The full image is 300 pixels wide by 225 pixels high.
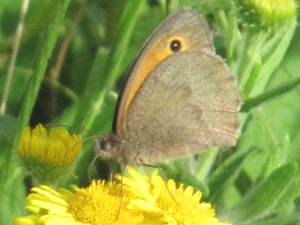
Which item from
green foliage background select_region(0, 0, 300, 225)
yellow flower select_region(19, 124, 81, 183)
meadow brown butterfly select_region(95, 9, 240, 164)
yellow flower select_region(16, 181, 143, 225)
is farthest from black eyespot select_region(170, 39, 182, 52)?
yellow flower select_region(16, 181, 143, 225)

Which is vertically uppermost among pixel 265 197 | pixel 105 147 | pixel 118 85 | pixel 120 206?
pixel 118 85

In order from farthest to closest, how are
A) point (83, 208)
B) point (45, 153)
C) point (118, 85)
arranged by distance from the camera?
point (118, 85) → point (45, 153) → point (83, 208)

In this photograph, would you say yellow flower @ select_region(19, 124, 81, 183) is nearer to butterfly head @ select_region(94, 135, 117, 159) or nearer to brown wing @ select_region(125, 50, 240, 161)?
butterfly head @ select_region(94, 135, 117, 159)

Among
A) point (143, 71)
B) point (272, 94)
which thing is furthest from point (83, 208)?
point (272, 94)

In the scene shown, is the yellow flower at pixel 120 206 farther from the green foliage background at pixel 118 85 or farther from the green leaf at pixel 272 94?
the green leaf at pixel 272 94

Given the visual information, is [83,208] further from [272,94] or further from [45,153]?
[272,94]

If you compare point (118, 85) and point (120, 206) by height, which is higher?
point (118, 85)
